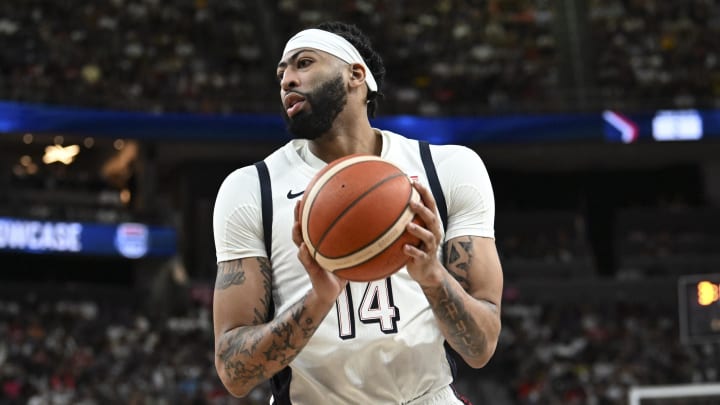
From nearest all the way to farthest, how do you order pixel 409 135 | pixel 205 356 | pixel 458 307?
pixel 458 307, pixel 205 356, pixel 409 135

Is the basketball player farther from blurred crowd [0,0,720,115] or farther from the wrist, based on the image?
blurred crowd [0,0,720,115]

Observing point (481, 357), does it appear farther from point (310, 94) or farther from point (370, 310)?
point (310, 94)

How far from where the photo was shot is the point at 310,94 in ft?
10.7

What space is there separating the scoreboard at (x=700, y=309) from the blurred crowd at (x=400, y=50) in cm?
1109

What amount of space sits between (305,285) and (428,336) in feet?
1.30

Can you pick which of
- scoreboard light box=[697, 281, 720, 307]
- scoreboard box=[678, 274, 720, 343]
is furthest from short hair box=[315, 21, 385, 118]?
scoreboard light box=[697, 281, 720, 307]

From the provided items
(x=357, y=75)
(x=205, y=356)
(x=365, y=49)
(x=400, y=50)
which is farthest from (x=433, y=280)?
(x=400, y=50)

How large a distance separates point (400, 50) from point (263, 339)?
20.6 meters

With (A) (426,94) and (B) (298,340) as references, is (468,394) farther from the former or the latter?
(B) (298,340)

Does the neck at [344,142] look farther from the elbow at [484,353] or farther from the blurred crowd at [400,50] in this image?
the blurred crowd at [400,50]

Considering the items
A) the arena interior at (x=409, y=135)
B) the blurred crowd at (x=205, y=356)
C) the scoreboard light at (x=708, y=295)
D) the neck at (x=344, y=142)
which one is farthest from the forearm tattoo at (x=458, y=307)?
the arena interior at (x=409, y=135)

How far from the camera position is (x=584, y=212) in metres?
26.1

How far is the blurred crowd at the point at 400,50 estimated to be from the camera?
70.2 feet

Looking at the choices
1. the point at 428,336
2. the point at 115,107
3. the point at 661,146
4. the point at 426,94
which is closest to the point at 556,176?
the point at 661,146
